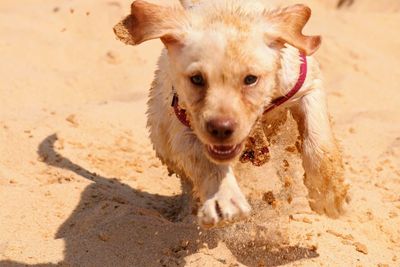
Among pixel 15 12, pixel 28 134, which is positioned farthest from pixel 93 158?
pixel 15 12

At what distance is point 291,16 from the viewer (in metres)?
4.33

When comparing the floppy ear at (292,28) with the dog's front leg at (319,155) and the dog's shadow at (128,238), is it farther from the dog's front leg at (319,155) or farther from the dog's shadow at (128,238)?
the dog's shadow at (128,238)

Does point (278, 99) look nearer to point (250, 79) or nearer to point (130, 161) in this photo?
point (250, 79)

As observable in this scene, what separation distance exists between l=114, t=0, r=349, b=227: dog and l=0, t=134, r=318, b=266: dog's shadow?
0.55 m

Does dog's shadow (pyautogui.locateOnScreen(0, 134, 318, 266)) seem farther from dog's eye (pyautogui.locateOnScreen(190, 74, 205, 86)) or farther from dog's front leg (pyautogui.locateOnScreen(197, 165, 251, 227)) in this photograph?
dog's eye (pyautogui.locateOnScreen(190, 74, 205, 86))

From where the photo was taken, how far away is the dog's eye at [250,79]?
4.07 metres

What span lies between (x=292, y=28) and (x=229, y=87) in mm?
593

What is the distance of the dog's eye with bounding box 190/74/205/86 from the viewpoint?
13.4ft

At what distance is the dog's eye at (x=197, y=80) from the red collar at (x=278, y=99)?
35 centimetres

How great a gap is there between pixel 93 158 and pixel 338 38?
4.24 metres

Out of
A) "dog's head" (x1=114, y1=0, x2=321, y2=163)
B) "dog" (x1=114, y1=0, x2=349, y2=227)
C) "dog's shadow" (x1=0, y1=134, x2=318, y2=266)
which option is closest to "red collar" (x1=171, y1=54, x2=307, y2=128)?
"dog" (x1=114, y1=0, x2=349, y2=227)

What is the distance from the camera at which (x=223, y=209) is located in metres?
3.98

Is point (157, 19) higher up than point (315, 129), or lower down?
higher up

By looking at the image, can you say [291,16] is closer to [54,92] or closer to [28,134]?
[28,134]
